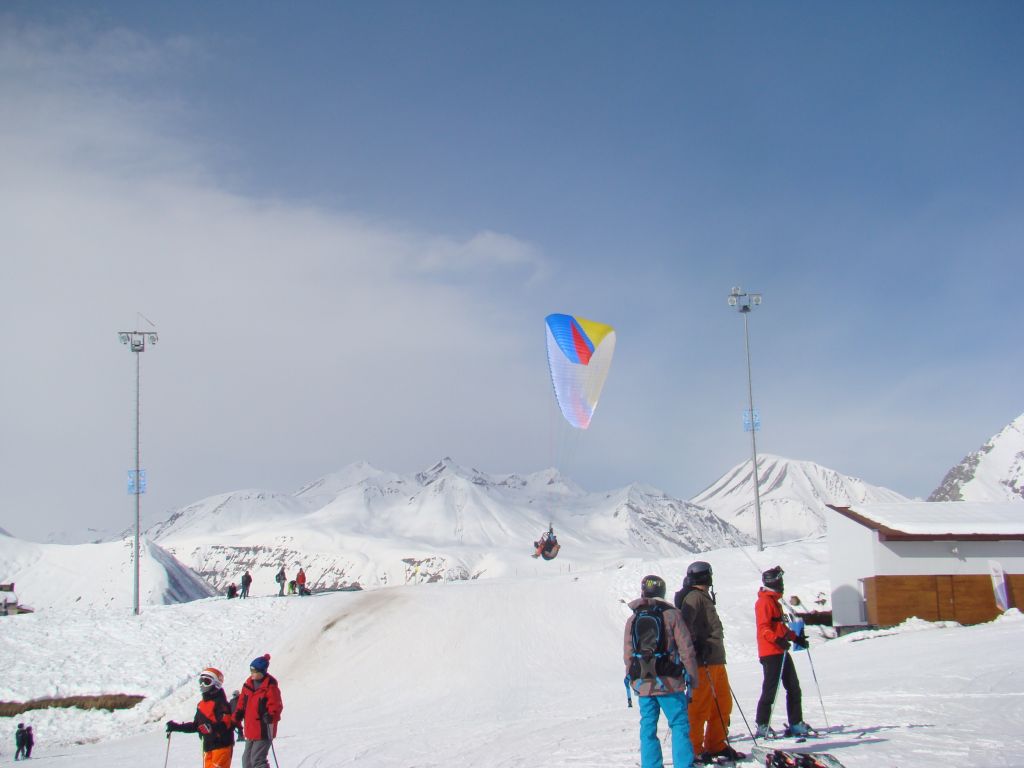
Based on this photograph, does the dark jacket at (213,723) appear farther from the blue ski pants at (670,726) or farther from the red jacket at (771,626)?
the red jacket at (771,626)

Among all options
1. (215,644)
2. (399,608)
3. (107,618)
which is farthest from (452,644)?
(107,618)

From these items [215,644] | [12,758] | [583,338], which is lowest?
[12,758]

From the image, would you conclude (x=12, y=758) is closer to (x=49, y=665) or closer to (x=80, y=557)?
(x=49, y=665)

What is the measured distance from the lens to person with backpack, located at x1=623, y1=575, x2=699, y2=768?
7.94 m

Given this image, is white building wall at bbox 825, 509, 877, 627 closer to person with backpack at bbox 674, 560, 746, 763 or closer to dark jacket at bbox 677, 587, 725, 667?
person with backpack at bbox 674, 560, 746, 763

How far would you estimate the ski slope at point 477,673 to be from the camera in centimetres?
1153

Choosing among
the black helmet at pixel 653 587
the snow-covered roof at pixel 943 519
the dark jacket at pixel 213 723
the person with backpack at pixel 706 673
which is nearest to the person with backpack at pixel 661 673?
the black helmet at pixel 653 587

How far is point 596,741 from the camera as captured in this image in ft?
38.4

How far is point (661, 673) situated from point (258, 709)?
4.41 metres

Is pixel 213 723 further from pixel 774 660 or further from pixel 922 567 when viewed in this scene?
pixel 922 567

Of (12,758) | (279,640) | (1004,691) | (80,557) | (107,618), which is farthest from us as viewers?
(80,557)

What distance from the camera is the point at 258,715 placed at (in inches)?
376

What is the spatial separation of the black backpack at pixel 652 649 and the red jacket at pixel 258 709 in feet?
12.8

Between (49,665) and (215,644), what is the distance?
17.4 ft
